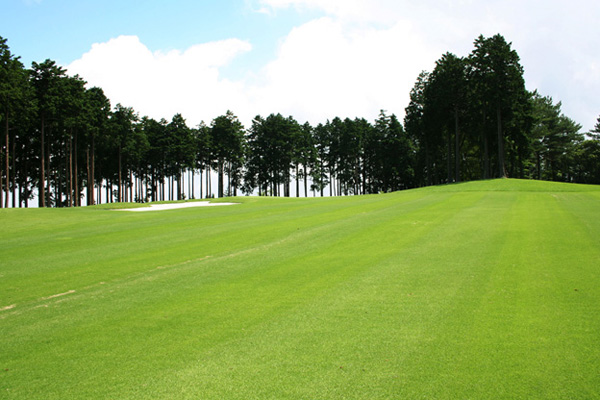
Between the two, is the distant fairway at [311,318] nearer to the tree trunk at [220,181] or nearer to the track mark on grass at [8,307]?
the track mark on grass at [8,307]

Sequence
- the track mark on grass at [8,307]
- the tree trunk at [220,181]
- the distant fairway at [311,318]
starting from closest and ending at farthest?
the distant fairway at [311,318] < the track mark on grass at [8,307] < the tree trunk at [220,181]

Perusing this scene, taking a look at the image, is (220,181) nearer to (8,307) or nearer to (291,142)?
(291,142)

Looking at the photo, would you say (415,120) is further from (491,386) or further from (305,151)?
(491,386)

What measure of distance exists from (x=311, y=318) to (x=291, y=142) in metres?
76.4

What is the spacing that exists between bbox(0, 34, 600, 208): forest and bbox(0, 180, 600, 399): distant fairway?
36416mm

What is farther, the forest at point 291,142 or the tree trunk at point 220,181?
the tree trunk at point 220,181

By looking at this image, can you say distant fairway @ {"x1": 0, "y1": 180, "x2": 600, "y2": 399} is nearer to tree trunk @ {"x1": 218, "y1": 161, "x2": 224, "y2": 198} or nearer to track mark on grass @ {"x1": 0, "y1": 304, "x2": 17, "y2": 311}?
track mark on grass @ {"x1": 0, "y1": 304, "x2": 17, "y2": 311}

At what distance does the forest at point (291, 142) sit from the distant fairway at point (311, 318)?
119ft

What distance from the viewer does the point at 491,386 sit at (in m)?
3.89

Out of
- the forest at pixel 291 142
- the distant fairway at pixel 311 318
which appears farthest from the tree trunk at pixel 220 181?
the distant fairway at pixel 311 318

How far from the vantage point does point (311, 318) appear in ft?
19.4

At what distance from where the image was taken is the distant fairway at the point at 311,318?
4.09 metres

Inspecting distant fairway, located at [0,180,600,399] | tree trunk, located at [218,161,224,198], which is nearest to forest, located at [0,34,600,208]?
tree trunk, located at [218,161,224,198]

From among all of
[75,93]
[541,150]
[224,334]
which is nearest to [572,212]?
[224,334]
